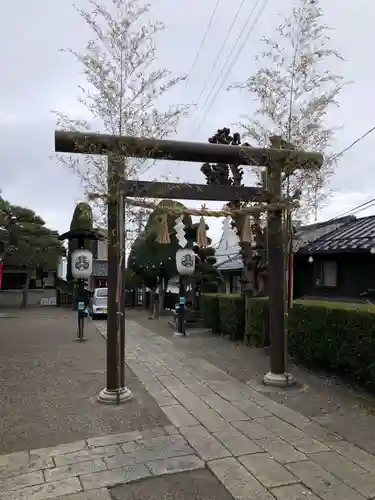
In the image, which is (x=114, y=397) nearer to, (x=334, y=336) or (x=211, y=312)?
(x=334, y=336)

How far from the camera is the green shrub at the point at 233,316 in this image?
11812mm

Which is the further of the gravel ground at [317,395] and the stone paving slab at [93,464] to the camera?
the gravel ground at [317,395]

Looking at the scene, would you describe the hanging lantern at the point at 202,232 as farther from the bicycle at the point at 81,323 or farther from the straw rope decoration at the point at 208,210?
the bicycle at the point at 81,323

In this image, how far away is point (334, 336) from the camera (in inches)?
270

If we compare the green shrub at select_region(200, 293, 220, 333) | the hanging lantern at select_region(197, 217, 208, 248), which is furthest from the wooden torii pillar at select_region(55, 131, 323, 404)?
the green shrub at select_region(200, 293, 220, 333)

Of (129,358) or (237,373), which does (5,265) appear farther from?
(237,373)

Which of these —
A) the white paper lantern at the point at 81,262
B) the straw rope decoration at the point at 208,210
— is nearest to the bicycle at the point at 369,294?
the straw rope decoration at the point at 208,210

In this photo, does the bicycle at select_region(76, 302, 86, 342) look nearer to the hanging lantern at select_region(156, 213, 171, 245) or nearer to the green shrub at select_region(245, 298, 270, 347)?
the green shrub at select_region(245, 298, 270, 347)

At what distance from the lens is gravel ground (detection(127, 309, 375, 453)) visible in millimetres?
4949

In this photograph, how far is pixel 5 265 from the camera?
28703 millimetres

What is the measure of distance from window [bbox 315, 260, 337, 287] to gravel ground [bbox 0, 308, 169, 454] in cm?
655

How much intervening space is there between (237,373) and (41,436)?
399 cm

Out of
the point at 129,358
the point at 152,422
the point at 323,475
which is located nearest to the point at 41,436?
the point at 152,422

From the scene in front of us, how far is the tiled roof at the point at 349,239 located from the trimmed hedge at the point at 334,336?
2.99m
